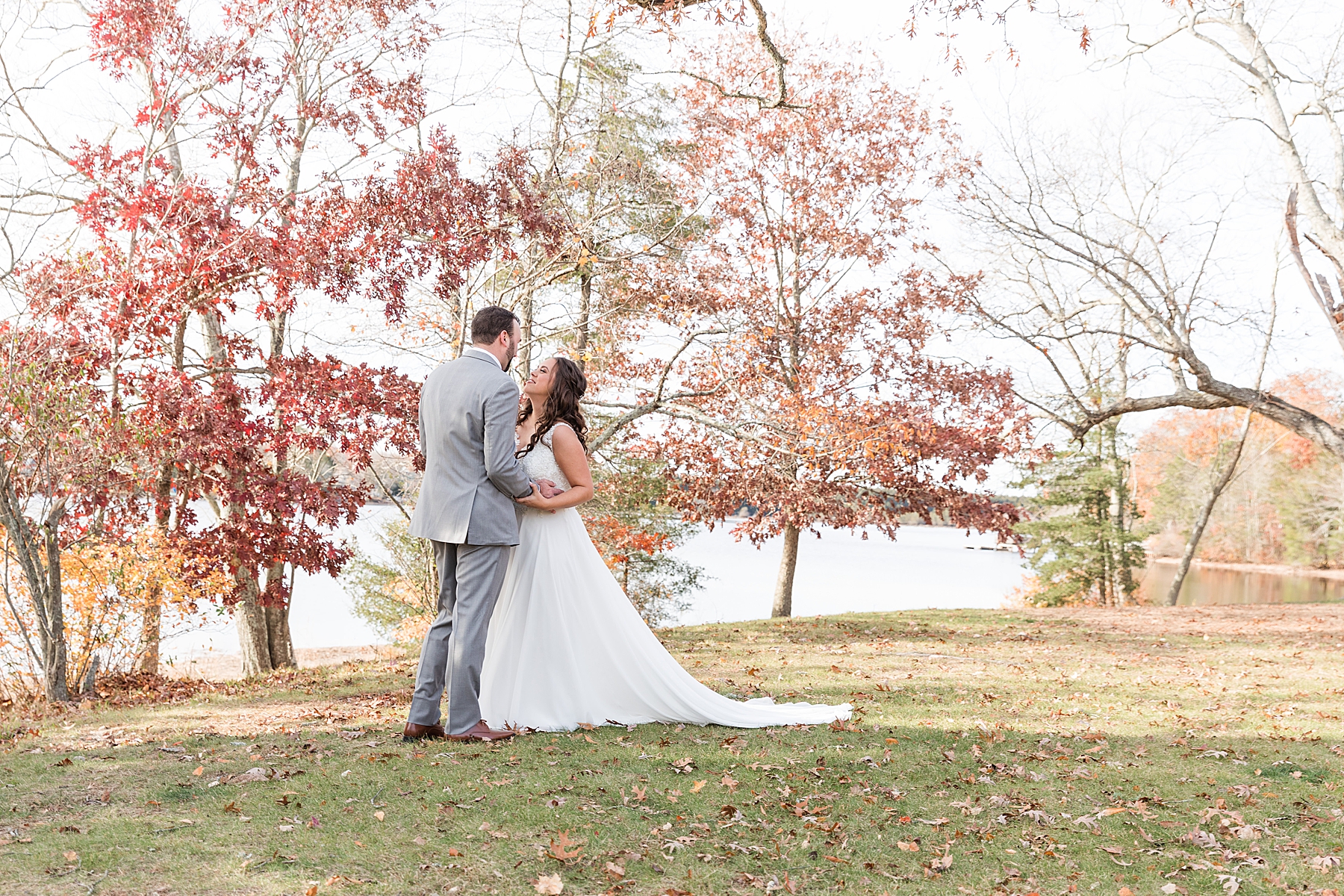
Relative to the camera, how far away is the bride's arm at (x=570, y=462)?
5.51 metres

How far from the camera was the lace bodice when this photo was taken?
18.2ft

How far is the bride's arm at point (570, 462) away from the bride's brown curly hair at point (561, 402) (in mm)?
73

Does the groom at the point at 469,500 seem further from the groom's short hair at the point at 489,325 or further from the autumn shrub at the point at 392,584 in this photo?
the autumn shrub at the point at 392,584

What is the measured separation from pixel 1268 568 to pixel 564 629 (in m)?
49.9

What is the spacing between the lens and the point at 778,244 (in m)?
17.0

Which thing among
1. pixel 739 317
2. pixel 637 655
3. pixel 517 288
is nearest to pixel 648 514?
pixel 739 317

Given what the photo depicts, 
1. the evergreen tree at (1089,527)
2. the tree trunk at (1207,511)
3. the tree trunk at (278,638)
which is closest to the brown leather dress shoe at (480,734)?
the tree trunk at (278,638)

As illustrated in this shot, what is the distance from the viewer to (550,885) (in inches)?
132

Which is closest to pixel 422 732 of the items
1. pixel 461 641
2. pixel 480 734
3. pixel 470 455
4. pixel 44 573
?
pixel 480 734

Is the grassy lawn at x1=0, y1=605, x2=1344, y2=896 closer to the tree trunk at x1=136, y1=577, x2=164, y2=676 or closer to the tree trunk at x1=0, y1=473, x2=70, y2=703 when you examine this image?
the tree trunk at x1=0, y1=473, x2=70, y2=703

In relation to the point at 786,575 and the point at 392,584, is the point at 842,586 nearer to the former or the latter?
the point at 392,584

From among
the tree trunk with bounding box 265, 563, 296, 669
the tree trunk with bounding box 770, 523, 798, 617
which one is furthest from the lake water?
the tree trunk with bounding box 770, 523, 798, 617

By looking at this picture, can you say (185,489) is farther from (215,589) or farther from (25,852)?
(25,852)

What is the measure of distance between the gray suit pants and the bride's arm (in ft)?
1.70
